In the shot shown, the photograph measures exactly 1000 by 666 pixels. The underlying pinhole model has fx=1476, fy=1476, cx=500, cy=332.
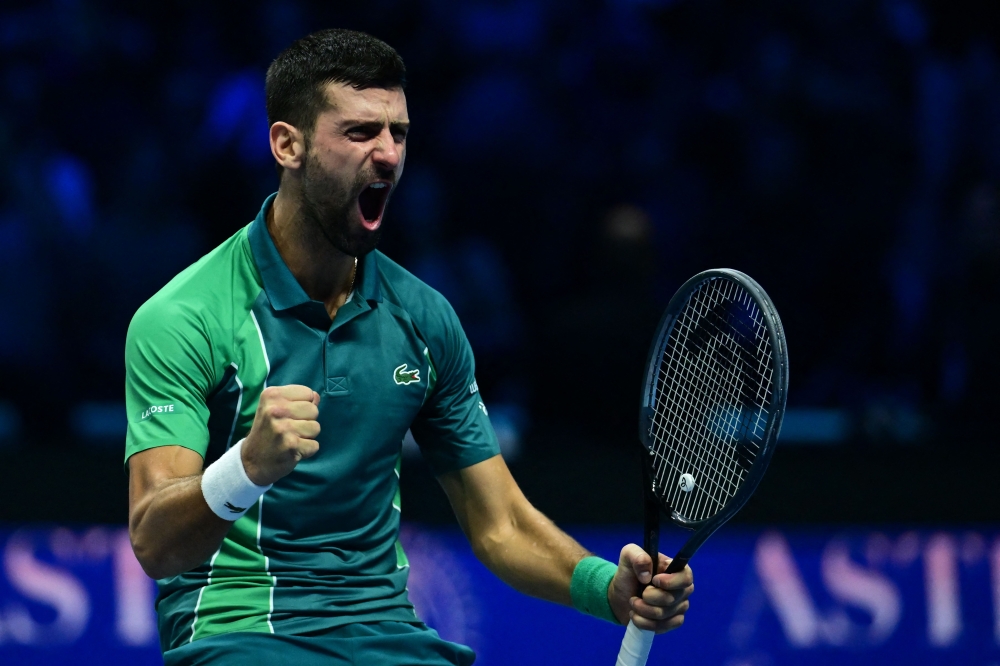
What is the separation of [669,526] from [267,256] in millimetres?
3017

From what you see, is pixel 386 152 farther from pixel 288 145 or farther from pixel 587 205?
pixel 587 205

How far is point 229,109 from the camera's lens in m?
6.91

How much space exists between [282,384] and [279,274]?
251 millimetres

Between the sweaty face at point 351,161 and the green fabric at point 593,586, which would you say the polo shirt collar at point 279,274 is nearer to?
the sweaty face at point 351,161

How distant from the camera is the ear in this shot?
3221mm

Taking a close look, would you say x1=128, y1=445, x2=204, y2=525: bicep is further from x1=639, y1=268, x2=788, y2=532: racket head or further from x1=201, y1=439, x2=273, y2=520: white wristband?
x1=639, y1=268, x2=788, y2=532: racket head

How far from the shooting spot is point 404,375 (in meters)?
3.33

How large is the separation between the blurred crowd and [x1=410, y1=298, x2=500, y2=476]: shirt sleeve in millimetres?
2753

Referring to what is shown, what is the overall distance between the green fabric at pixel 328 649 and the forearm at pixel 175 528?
273 millimetres

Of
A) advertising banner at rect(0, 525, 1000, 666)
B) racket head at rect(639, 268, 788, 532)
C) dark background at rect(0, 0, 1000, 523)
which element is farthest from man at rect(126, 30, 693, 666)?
dark background at rect(0, 0, 1000, 523)

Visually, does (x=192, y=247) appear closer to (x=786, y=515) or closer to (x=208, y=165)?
(x=208, y=165)

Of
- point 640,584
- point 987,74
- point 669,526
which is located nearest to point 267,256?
point 640,584

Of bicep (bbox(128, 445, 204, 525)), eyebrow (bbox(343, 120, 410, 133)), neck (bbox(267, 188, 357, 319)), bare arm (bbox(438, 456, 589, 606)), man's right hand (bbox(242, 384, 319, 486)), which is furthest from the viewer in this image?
bare arm (bbox(438, 456, 589, 606))

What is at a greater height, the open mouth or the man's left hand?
the open mouth
